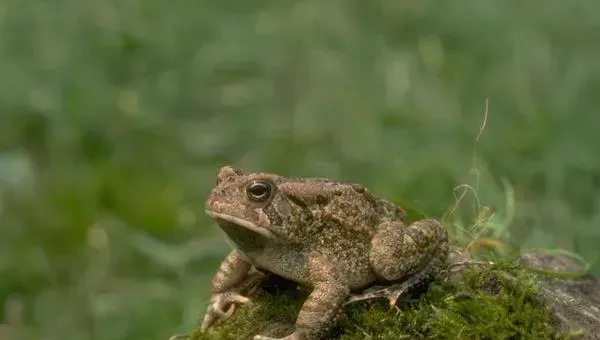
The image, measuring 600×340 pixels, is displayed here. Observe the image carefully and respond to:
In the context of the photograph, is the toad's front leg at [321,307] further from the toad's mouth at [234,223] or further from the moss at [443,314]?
the toad's mouth at [234,223]

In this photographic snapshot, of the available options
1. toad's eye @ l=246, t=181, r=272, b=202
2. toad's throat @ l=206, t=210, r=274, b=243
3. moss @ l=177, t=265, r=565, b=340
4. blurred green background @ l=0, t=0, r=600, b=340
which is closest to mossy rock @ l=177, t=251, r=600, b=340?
moss @ l=177, t=265, r=565, b=340

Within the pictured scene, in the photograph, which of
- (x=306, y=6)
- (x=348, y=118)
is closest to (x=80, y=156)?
(x=348, y=118)

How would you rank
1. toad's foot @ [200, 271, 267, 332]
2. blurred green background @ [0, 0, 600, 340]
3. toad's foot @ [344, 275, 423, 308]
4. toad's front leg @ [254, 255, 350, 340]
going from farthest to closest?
1. blurred green background @ [0, 0, 600, 340]
2. toad's foot @ [200, 271, 267, 332]
3. toad's foot @ [344, 275, 423, 308]
4. toad's front leg @ [254, 255, 350, 340]

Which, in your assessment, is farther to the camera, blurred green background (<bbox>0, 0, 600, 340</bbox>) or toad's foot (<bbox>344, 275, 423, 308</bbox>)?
blurred green background (<bbox>0, 0, 600, 340</bbox>)

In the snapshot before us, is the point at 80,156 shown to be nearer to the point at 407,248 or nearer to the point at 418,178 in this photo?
the point at 418,178

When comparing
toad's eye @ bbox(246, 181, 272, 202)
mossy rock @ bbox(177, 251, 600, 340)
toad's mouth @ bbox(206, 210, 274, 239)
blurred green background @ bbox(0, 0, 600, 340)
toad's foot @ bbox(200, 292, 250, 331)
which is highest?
blurred green background @ bbox(0, 0, 600, 340)

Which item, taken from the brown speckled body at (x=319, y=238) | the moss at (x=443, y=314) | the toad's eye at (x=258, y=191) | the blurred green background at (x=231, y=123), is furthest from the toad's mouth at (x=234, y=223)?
the blurred green background at (x=231, y=123)

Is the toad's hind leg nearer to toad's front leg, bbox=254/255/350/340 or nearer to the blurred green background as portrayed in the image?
toad's front leg, bbox=254/255/350/340

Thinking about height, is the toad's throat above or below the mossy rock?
above
